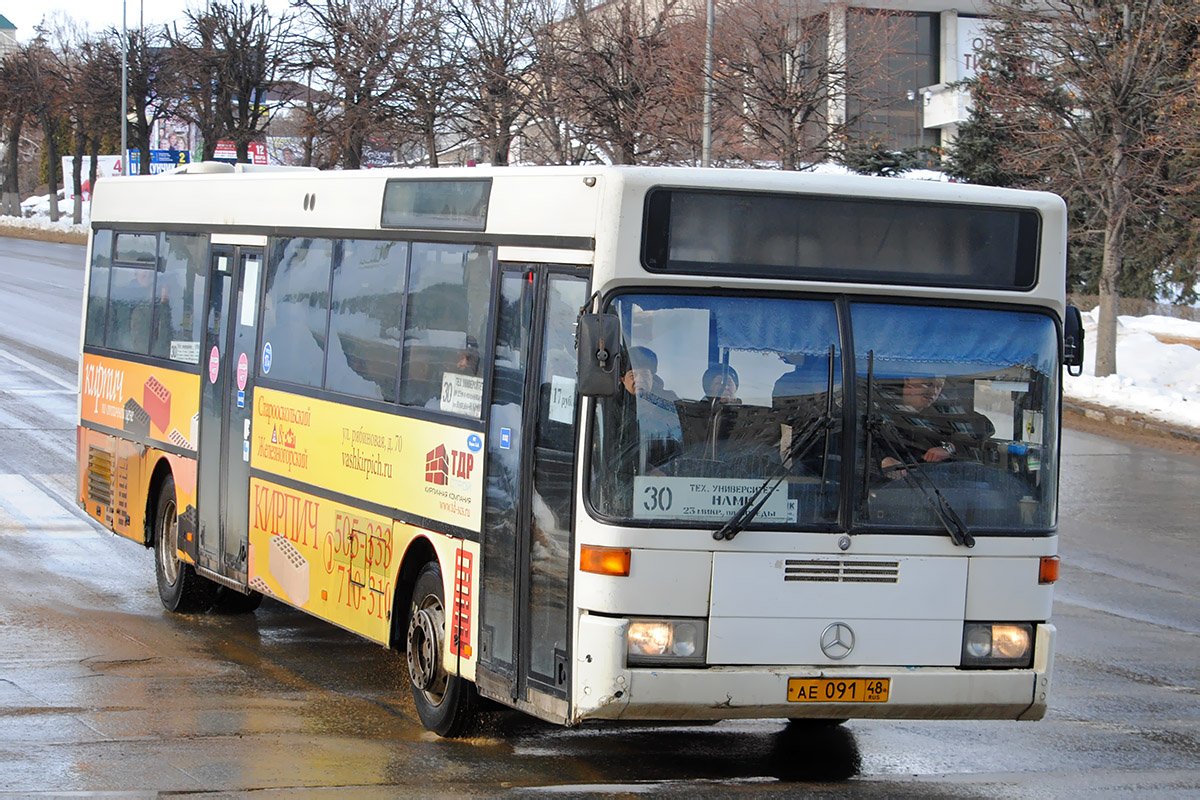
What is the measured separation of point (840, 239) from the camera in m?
6.73

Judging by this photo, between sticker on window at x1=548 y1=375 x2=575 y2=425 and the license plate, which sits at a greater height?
sticker on window at x1=548 y1=375 x2=575 y2=425

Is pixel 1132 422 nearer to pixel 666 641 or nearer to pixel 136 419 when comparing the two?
pixel 136 419

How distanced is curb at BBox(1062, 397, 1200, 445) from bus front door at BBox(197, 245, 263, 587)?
1344 centimetres

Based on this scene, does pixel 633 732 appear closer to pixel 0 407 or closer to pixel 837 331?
pixel 837 331

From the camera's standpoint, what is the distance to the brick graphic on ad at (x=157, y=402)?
37.1 ft

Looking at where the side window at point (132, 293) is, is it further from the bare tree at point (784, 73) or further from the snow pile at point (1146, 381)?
the bare tree at point (784, 73)

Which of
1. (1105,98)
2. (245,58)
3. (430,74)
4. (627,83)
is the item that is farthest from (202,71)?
(1105,98)

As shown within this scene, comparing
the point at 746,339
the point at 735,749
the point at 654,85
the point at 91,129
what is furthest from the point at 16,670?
the point at 91,129

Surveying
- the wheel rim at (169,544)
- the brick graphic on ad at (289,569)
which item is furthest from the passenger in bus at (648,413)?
the wheel rim at (169,544)

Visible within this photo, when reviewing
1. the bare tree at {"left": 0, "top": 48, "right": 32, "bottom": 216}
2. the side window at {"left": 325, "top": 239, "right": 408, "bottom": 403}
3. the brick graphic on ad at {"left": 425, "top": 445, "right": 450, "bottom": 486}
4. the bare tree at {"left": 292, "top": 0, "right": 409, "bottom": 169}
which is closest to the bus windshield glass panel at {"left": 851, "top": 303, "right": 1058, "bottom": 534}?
the brick graphic on ad at {"left": 425, "top": 445, "right": 450, "bottom": 486}

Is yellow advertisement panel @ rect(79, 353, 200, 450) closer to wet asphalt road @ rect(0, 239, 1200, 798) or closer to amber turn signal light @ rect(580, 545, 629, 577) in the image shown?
wet asphalt road @ rect(0, 239, 1200, 798)

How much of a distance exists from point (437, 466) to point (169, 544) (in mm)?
4199

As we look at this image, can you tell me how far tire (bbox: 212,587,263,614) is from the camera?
11.2 m

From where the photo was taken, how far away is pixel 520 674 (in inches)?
275
